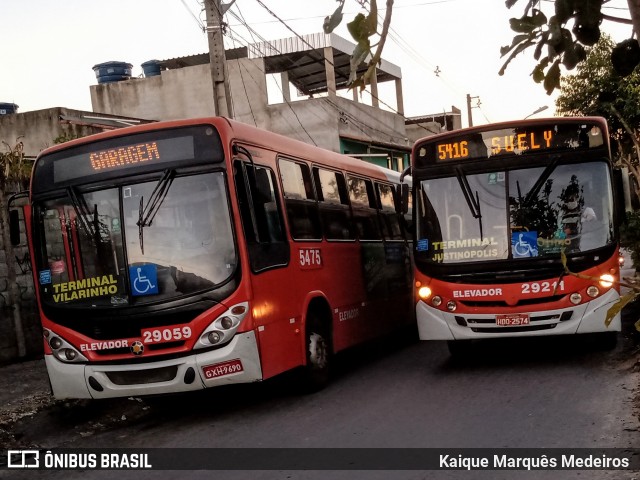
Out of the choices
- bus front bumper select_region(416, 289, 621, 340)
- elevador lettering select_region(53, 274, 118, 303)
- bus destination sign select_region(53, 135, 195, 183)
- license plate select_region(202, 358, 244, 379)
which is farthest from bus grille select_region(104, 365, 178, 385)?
bus front bumper select_region(416, 289, 621, 340)

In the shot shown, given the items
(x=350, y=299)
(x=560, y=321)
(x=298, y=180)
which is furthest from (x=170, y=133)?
(x=560, y=321)

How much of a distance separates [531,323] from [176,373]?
4312mm

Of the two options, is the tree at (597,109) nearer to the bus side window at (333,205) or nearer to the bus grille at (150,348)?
the bus side window at (333,205)

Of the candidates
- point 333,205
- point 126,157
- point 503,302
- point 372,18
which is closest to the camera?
point 372,18

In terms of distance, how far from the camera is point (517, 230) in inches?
397

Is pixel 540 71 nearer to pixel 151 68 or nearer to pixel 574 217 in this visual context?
pixel 574 217

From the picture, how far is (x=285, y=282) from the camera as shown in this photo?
9.14 m

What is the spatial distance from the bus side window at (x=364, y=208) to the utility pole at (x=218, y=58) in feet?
10.2

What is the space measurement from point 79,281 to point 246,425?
7.49 feet

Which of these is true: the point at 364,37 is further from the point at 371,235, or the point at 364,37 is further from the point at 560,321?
the point at 371,235

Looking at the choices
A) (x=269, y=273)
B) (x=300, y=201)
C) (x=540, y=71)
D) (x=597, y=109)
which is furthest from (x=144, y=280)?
(x=597, y=109)

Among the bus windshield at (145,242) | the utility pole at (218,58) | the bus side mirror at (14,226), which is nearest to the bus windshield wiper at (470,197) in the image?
the bus windshield at (145,242)

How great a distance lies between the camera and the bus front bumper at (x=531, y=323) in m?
9.79

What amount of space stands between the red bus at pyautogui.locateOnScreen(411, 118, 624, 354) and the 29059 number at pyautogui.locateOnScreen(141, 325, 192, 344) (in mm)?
3557
